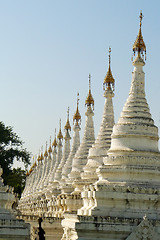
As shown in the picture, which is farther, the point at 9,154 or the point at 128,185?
the point at 9,154

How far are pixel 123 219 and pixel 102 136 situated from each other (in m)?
11.1

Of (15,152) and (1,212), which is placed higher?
(15,152)

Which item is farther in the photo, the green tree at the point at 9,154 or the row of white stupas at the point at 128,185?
the green tree at the point at 9,154

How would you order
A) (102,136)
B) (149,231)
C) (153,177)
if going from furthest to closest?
(102,136), (153,177), (149,231)

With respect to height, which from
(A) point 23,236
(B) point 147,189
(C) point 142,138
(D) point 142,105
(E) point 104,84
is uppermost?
(E) point 104,84

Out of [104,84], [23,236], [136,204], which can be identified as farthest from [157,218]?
[104,84]

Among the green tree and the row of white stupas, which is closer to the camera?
the row of white stupas

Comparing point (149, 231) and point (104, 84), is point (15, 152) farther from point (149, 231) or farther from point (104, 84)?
point (149, 231)

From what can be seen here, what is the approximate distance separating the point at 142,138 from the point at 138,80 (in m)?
3.55

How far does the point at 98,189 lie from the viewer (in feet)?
90.0

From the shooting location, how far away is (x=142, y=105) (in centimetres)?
3041

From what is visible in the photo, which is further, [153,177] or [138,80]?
[138,80]

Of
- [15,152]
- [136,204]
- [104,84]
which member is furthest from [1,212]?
[15,152]

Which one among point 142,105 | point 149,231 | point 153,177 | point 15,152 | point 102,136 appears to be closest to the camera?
point 149,231
